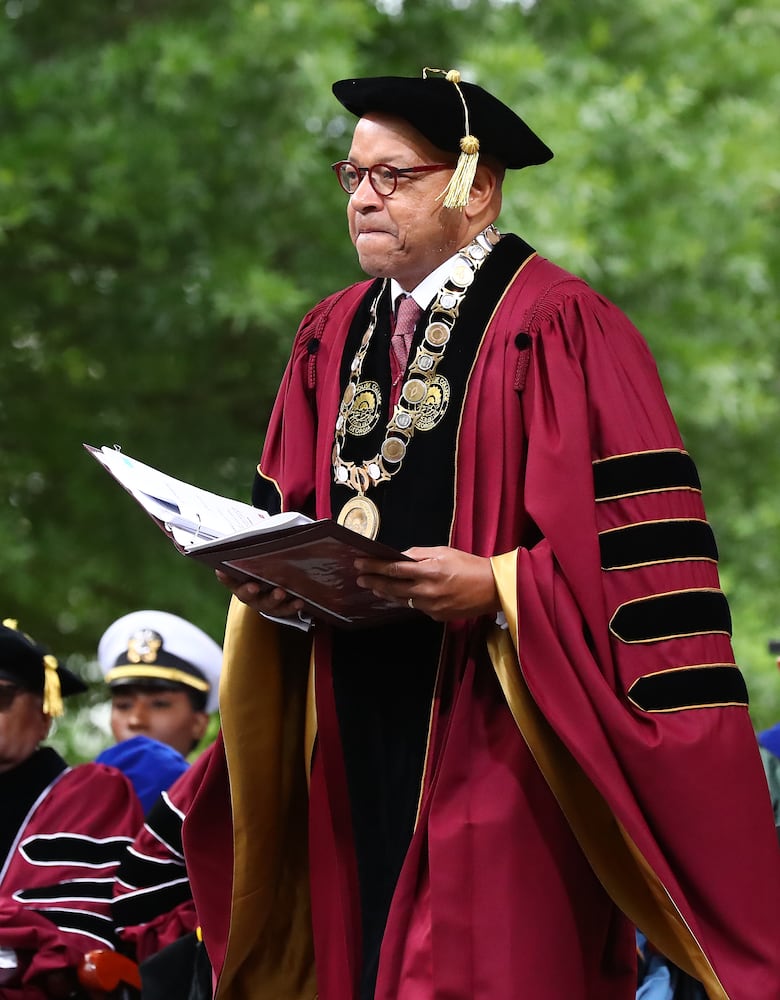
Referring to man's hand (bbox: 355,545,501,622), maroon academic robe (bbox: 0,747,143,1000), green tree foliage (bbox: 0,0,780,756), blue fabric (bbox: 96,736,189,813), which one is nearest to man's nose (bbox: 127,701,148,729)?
Answer: blue fabric (bbox: 96,736,189,813)

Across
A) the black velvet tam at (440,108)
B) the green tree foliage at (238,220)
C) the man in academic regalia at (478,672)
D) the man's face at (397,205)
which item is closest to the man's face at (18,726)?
the man in academic regalia at (478,672)

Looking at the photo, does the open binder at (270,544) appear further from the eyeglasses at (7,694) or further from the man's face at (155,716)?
the man's face at (155,716)

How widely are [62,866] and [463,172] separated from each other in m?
2.84

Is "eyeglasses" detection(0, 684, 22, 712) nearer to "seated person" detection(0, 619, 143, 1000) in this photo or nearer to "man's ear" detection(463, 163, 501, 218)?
"seated person" detection(0, 619, 143, 1000)

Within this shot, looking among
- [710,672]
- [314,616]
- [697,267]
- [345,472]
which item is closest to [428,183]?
[345,472]

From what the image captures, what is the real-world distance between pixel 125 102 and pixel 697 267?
11.3 ft

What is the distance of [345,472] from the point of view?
11.5 feet

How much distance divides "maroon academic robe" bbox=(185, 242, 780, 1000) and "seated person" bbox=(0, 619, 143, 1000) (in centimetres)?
176

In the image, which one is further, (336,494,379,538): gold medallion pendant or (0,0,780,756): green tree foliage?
(0,0,780,756): green tree foliage

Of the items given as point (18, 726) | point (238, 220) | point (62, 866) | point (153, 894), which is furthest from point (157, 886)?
point (238, 220)

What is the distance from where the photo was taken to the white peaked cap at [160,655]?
6.55 m

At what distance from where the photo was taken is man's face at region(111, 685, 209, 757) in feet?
21.6

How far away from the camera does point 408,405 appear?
347 centimetres

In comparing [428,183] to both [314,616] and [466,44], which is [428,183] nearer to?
[314,616]
